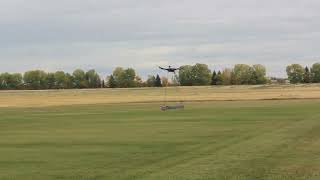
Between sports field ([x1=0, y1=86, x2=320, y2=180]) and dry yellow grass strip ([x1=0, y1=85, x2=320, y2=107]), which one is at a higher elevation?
sports field ([x1=0, y1=86, x2=320, y2=180])

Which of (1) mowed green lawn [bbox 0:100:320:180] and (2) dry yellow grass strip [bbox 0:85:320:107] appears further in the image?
(2) dry yellow grass strip [bbox 0:85:320:107]

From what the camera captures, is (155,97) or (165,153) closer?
(165,153)

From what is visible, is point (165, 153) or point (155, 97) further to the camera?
point (155, 97)

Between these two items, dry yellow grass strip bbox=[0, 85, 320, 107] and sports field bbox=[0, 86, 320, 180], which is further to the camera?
dry yellow grass strip bbox=[0, 85, 320, 107]

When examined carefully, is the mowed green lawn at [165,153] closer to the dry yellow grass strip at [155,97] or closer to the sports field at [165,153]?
the sports field at [165,153]

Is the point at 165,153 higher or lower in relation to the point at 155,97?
higher

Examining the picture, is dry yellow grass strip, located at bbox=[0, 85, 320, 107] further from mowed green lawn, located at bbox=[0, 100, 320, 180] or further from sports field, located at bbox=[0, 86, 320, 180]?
mowed green lawn, located at bbox=[0, 100, 320, 180]

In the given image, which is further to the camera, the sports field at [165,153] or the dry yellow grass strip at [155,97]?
the dry yellow grass strip at [155,97]

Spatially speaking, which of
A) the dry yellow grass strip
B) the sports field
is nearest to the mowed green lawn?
the sports field

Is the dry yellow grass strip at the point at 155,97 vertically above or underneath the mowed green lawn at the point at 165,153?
underneath

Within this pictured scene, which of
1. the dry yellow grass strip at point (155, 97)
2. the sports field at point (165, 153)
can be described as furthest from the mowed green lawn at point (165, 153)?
the dry yellow grass strip at point (155, 97)

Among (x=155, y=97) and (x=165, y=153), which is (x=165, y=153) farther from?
(x=155, y=97)

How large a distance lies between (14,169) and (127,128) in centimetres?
1797

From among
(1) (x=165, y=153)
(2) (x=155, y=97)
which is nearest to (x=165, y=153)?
(1) (x=165, y=153)
